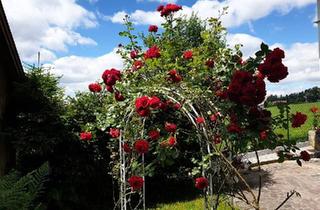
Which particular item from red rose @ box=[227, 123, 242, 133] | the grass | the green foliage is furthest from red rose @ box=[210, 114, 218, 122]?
the grass

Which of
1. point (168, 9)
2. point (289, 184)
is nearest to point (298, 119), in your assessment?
point (168, 9)

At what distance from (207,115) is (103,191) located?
401cm

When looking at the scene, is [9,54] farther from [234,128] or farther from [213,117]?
[234,128]

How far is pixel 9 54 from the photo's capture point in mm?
6301

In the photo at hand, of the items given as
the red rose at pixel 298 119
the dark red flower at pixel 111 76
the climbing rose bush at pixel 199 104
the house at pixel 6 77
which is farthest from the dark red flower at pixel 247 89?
the house at pixel 6 77

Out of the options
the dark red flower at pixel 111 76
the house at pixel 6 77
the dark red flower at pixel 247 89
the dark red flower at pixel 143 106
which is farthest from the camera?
the house at pixel 6 77

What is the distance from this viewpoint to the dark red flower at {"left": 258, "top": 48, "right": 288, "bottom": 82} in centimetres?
259

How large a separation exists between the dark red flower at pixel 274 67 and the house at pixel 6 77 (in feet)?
13.2

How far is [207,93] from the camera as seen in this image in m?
3.88

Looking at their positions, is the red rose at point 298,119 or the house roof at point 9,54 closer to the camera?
the red rose at point 298,119

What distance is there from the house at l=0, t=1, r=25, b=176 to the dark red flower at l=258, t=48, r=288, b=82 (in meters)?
4.01

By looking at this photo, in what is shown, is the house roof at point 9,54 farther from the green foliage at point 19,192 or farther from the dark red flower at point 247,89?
the dark red flower at point 247,89

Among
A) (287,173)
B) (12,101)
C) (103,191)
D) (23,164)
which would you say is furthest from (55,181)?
(287,173)

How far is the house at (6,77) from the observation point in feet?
19.7
